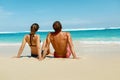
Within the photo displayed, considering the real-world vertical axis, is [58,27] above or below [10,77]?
above

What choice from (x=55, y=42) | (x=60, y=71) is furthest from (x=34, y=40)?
(x=60, y=71)

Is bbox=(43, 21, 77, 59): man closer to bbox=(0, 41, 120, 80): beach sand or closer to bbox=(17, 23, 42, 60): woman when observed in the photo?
bbox=(17, 23, 42, 60): woman

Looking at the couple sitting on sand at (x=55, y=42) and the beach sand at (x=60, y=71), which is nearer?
the beach sand at (x=60, y=71)

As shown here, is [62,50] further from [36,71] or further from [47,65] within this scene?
[36,71]

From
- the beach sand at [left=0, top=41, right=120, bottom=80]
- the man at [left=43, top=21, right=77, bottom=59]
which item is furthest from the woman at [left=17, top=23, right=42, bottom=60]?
the beach sand at [left=0, top=41, right=120, bottom=80]

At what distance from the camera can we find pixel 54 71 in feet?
14.2

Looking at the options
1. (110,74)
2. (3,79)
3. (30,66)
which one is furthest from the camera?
(30,66)

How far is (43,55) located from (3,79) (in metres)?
2.22

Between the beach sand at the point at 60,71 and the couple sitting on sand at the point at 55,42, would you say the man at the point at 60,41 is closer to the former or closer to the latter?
the couple sitting on sand at the point at 55,42

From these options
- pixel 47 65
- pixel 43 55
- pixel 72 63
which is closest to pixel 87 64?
pixel 72 63

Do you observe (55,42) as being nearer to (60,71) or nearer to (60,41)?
(60,41)

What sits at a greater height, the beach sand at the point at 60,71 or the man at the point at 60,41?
the man at the point at 60,41

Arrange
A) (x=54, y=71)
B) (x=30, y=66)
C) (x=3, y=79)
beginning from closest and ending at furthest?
(x=3, y=79), (x=54, y=71), (x=30, y=66)

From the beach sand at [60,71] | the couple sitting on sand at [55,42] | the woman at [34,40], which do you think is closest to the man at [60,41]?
the couple sitting on sand at [55,42]
